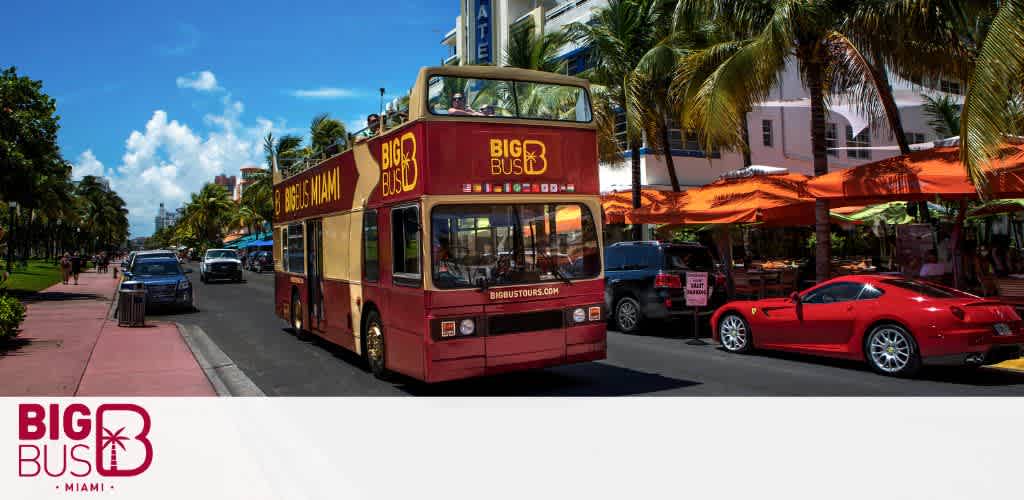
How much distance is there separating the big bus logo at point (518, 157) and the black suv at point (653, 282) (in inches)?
224

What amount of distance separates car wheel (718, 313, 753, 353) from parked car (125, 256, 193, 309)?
50.1 ft

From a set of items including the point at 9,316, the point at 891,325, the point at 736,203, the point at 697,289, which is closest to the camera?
the point at 891,325

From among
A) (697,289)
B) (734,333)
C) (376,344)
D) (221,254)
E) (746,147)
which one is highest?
(746,147)

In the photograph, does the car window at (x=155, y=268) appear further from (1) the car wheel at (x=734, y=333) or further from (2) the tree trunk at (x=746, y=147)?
(2) the tree trunk at (x=746, y=147)

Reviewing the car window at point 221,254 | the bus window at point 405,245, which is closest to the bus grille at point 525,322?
the bus window at point 405,245

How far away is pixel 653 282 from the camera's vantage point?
1394 cm

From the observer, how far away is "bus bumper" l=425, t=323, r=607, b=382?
7.82m

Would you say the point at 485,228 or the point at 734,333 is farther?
the point at 734,333

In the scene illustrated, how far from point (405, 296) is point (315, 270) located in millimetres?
4468

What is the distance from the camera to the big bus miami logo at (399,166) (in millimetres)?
8102

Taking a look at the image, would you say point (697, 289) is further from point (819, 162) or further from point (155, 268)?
point (155, 268)

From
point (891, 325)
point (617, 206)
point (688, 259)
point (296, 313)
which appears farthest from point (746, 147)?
point (296, 313)

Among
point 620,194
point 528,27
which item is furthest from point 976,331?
point 528,27

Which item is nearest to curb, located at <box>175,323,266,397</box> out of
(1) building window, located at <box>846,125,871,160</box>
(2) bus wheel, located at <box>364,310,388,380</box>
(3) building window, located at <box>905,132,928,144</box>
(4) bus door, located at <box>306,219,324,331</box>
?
(2) bus wheel, located at <box>364,310,388,380</box>
